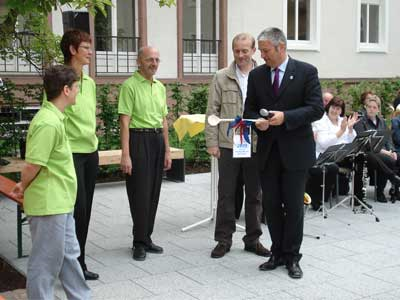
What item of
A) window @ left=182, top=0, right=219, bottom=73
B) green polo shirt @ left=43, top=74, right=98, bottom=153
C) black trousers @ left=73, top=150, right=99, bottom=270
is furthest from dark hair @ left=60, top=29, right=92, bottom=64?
window @ left=182, top=0, right=219, bottom=73

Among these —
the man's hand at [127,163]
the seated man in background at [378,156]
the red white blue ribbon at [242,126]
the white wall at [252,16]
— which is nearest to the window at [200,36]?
the white wall at [252,16]

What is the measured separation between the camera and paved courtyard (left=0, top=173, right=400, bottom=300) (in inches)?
208

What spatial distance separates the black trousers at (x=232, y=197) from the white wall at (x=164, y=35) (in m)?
10.00

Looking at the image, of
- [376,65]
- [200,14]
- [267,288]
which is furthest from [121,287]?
[376,65]

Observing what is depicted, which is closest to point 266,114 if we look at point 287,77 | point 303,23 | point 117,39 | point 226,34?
point 287,77

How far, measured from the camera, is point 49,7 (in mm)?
5070

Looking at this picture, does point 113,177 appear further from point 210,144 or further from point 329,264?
point 329,264

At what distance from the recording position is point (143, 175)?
6160 mm

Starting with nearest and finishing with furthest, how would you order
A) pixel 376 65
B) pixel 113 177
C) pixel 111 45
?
pixel 113 177 → pixel 111 45 → pixel 376 65

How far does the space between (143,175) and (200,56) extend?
11.4m

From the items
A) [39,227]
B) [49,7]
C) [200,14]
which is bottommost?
[39,227]

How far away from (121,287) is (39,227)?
1384 millimetres

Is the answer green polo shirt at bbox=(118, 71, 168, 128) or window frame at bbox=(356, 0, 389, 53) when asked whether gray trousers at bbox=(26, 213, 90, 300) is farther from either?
window frame at bbox=(356, 0, 389, 53)

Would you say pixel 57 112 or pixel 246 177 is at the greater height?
pixel 57 112
